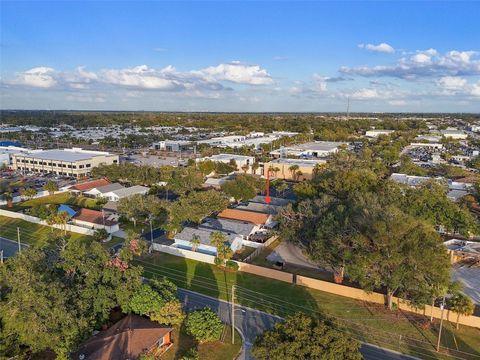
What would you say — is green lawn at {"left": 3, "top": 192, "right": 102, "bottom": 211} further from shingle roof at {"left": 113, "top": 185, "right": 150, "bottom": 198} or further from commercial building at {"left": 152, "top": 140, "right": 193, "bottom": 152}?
commercial building at {"left": 152, "top": 140, "right": 193, "bottom": 152}

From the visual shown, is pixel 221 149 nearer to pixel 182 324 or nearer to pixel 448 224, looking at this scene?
pixel 448 224

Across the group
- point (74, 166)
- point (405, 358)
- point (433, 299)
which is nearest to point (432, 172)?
point (433, 299)

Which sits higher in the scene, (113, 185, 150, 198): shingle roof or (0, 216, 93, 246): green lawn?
(113, 185, 150, 198): shingle roof

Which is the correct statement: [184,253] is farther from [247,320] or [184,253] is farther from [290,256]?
[247,320]

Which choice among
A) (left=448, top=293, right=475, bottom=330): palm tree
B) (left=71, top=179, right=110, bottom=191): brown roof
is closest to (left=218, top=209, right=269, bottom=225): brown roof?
(left=448, top=293, right=475, bottom=330): palm tree

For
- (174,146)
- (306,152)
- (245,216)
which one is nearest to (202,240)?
(245,216)
